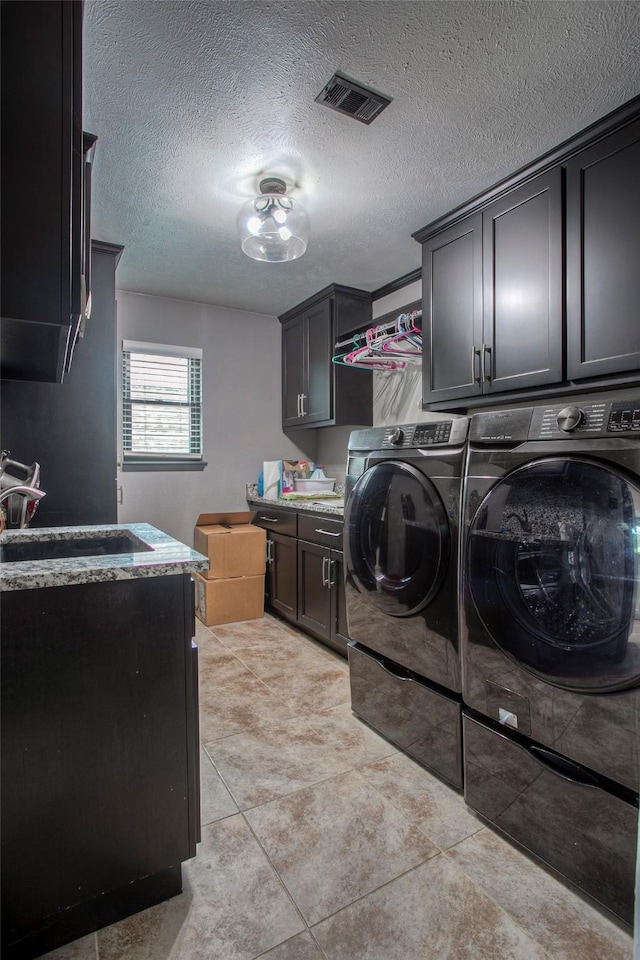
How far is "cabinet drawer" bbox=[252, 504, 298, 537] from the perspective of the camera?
349 centimetres

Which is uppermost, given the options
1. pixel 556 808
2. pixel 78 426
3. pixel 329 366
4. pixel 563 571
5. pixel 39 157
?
pixel 329 366

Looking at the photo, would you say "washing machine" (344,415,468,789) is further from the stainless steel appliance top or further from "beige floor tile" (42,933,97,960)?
"beige floor tile" (42,933,97,960)

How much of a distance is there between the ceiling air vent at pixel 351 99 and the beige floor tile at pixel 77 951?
102 inches

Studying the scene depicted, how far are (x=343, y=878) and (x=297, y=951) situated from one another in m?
0.25

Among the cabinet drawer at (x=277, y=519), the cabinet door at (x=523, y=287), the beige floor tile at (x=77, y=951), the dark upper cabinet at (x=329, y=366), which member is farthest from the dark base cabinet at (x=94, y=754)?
the dark upper cabinet at (x=329, y=366)

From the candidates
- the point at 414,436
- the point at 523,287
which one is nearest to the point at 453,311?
the point at 523,287

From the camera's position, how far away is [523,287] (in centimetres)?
213

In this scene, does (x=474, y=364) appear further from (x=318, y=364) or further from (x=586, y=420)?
(x=318, y=364)

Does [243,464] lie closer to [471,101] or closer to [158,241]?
[158,241]

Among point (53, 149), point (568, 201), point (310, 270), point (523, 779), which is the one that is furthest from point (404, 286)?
point (523, 779)

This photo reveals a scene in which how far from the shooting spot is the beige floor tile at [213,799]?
5.57 feet

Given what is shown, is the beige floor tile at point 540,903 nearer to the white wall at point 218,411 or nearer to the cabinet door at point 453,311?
the cabinet door at point 453,311

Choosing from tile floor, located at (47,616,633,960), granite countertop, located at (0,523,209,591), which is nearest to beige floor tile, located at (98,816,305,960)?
tile floor, located at (47,616,633,960)

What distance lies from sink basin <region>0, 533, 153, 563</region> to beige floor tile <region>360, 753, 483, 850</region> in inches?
50.1
